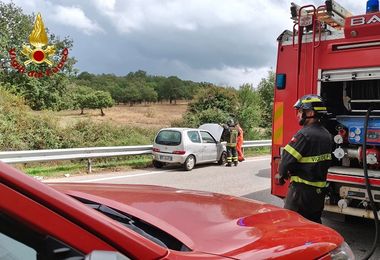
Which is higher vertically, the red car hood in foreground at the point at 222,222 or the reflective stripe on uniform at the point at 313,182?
the red car hood in foreground at the point at 222,222

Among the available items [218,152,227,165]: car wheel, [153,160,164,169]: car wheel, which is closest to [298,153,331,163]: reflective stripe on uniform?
[153,160,164,169]: car wheel

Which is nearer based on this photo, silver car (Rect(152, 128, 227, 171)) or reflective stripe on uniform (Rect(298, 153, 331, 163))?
reflective stripe on uniform (Rect(298, 153, 331, 163))

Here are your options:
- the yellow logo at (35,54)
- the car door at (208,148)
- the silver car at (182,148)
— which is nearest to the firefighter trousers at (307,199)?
the silver car at (182,148)

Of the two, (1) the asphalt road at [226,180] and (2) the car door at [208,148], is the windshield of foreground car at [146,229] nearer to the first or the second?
(1) the asphalt road at [226,180]

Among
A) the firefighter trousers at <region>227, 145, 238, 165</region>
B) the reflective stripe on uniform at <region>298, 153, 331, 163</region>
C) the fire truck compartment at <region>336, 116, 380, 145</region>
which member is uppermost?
the fire truck compartment at <region>336, 116, 380, 145</region>

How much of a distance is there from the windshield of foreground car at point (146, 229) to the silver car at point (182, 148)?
1134 cm

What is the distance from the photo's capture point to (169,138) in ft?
46.1

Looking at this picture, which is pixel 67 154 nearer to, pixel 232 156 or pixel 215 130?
pixel 232 156

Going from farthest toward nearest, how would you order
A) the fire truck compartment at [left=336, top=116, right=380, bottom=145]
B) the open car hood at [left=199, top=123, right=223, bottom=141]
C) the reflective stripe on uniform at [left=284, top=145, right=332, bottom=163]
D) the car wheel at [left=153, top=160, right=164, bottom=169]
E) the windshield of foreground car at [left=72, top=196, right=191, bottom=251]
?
1. the open car hood at [left=199, top=123, right=223, bottom=141]
2. the car wheel at [left=153, top=160, right=164, bottom=169]
3. the fire truck compartment at [left=336, top=116, right=380, bottom=145]
4. the reflective stripe on uniform at [left=284, top=145, right=332, bottom=163]
5. the windshield of foreground car at [left=72, top=196, right=191, bottom=251]

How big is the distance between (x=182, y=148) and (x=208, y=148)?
154 cm

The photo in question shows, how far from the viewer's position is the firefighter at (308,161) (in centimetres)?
448

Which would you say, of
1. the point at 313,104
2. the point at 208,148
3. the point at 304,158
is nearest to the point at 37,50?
the point at 208,148

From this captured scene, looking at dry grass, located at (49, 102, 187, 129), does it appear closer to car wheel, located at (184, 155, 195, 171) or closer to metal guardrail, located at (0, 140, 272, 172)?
metal guardrail, located at (0, 140, 272, 172)

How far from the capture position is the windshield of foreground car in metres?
1.73
